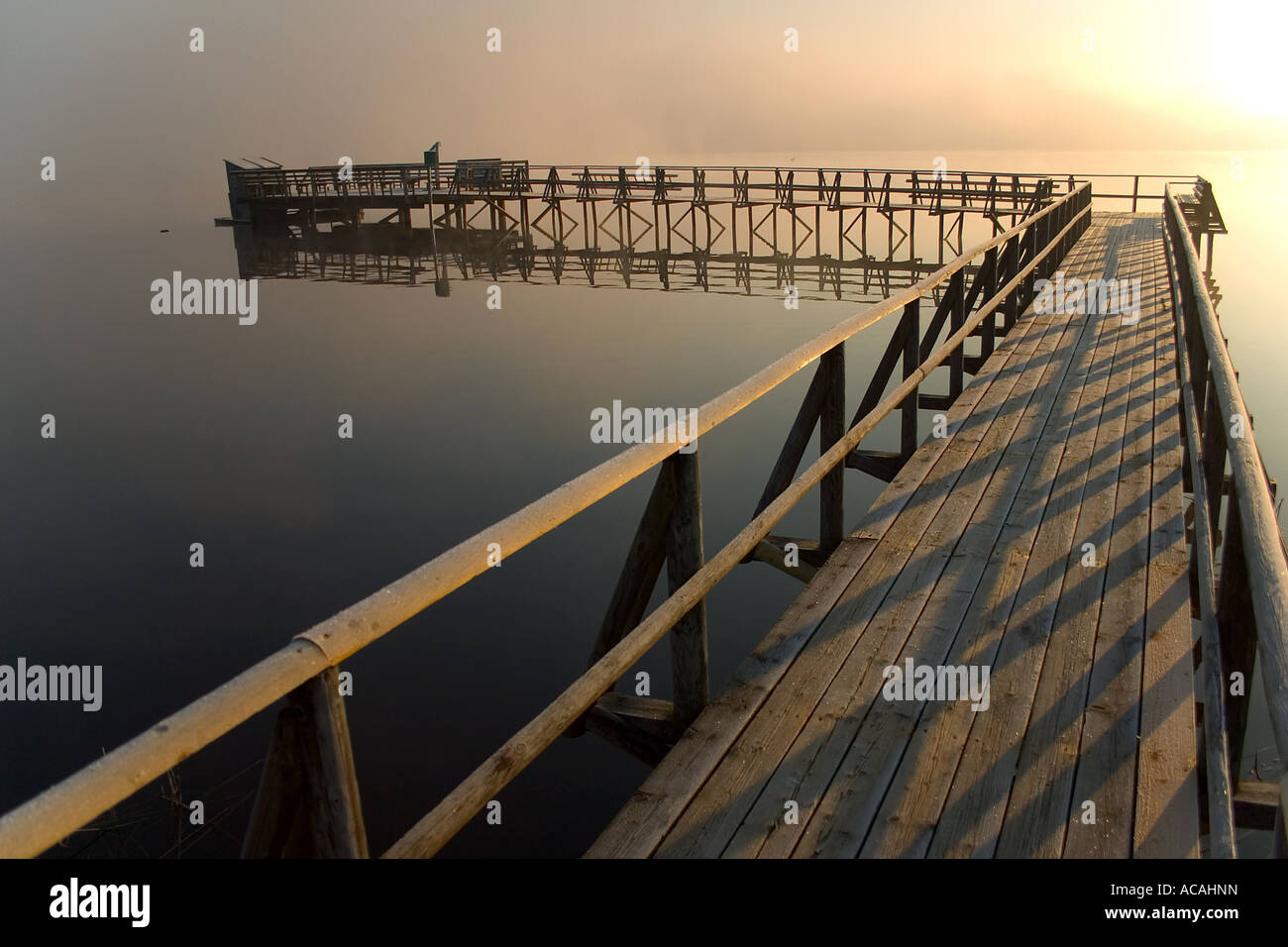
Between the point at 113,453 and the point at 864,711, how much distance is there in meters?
16.9

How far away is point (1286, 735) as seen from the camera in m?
1.45

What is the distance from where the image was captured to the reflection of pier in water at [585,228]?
117 feet

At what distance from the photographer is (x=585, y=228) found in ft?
135

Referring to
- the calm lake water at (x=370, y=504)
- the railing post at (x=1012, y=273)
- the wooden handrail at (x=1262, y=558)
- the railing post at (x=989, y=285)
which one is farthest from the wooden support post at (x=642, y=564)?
the railing post at (x=1012, y=273)

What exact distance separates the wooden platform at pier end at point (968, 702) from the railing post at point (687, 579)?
0.11 meters

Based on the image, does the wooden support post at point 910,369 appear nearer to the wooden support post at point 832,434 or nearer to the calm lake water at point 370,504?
the wooden support post at point 832,434

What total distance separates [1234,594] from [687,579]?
58.7 inches

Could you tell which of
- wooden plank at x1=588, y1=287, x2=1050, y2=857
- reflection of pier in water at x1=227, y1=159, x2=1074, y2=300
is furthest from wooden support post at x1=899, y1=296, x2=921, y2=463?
reflection of pier in water at x1=227, y1=159, x2=1074, y2=300

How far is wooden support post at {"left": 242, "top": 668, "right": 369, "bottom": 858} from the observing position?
1.60m

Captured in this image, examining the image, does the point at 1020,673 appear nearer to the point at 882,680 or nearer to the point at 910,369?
the point at 882,680

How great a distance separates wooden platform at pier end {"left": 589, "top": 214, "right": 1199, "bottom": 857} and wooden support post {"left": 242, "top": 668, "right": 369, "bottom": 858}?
3.14ft

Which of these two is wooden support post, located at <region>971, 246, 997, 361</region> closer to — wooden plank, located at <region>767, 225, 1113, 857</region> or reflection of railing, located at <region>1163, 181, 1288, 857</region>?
wooden plank, located at <region>767, 225, 1113, 857</region>
